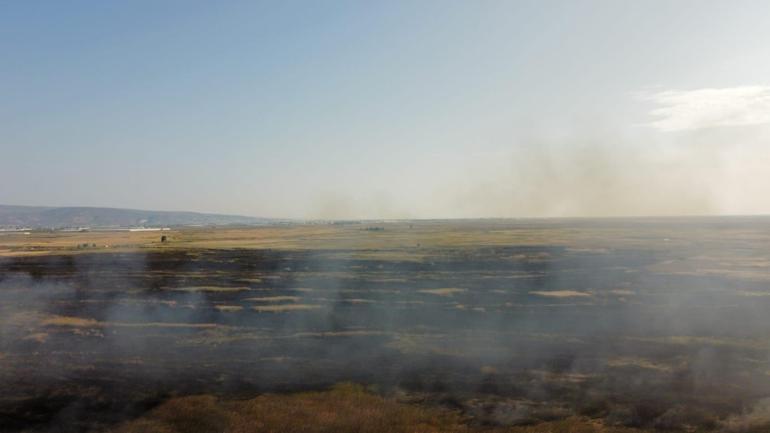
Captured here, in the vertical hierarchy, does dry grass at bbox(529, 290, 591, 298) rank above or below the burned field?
above

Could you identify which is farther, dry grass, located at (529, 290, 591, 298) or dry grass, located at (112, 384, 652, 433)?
dry grass, located at (529, 290, 591, 298)

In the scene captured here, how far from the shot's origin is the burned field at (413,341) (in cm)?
1808

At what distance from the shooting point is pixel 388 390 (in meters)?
19.3

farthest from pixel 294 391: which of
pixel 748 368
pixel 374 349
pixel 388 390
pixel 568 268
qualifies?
pixel 568 268

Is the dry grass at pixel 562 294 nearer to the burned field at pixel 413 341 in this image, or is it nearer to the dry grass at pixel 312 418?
the burned field at pixel 413 341

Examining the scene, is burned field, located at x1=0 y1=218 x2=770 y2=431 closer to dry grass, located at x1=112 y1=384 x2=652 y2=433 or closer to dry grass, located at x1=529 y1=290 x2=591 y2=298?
dry grass, located at x1=529 y1=290 x2=591 y2=298

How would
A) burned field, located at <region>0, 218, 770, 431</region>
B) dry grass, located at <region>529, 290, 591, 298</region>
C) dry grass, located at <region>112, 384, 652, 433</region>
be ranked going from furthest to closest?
dry grass, located at <region>529, 290, 591, 298</region>, burned field, located at <region>0, 218, 770, 431</region>, dry grass, located at <region>112, 384, 652, 433</region>

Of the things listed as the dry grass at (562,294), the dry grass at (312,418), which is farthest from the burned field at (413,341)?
the dry grass at (312,418)

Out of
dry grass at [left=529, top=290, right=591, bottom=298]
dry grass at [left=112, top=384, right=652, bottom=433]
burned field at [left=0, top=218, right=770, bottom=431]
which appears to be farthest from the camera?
dry grass at [left=529, top=290, right=591, bottom=298]

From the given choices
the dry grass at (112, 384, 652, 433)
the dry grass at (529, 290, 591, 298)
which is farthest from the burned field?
the dry grass at (112, 384, 652, 433)

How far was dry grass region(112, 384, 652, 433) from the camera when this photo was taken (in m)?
15.8

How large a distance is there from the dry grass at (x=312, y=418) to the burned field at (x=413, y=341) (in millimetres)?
650

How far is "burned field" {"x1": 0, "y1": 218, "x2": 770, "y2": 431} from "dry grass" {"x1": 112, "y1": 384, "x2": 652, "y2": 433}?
650 millimetres

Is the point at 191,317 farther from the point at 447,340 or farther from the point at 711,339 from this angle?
the point at 711,339
